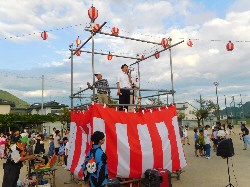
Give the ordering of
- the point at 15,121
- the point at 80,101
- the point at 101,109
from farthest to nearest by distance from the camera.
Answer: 1. the point at 15,121
2. the point at 80,101
3. the point at 101,109

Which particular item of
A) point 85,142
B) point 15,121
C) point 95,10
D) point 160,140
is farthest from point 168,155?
point 15,121

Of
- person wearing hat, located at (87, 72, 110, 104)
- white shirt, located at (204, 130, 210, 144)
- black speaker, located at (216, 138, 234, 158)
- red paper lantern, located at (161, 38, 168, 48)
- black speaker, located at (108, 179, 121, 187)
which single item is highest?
red paper lantern, located at (161, 38, 168, 48)

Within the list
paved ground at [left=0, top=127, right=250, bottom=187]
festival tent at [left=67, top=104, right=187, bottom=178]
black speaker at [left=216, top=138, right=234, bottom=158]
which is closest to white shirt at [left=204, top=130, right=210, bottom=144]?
paved ground at [left=0, top=127, right=250, bottom=187]

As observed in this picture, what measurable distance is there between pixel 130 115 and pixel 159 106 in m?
1.56

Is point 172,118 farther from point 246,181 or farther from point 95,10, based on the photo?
point 95,10

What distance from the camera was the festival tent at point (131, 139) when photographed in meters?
7.79

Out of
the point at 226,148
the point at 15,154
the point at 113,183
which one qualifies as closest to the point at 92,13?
the point at 15,154

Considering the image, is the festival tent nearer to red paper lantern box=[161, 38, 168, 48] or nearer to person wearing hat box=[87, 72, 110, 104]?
person wearing hat box=[87, 72, 110, 104]

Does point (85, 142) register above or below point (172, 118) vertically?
below

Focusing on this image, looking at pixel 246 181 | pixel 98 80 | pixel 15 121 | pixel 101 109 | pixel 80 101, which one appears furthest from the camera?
pixel 15 121

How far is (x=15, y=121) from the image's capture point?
112 feet

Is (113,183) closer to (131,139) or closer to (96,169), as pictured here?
(131,139)

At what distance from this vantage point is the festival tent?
7785mm

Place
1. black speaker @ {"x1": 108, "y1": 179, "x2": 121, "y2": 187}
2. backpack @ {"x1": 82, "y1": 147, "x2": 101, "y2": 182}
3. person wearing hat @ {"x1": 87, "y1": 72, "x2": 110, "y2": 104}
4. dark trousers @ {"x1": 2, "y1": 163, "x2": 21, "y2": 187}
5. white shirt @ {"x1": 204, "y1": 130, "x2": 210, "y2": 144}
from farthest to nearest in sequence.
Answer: white shirt @ {"x1": 204, "y1": 130, "x2": 210, "y2": 144} < person wearing hat @ {"x1": 87, "y1": 72, "x2": 110, "y2": 104} < black speaker @ {"x1": 108, "y1": 179, "x2": 121, "y2": 187} < dark trousers @ {"x1": 2, "y1": 163, "x2": 21, "y2": 187} < backpack @ {"x1": 82, "y1": 147, "x2": 101, "y2": 182}
